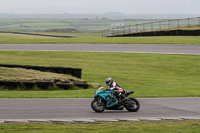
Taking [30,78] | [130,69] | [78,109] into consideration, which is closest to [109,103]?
[78,109]

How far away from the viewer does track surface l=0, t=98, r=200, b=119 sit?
466 inches

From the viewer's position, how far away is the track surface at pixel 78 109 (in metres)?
11.8

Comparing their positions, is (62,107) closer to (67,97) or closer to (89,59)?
(67,97)

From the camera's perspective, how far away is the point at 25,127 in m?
9.74

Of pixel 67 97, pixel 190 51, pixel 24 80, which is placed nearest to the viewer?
pixel 67 97

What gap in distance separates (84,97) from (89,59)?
1533 centimetres

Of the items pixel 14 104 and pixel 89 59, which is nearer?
pixel 14 104

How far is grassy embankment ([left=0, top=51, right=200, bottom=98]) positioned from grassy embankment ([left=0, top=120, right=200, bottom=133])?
564 cm

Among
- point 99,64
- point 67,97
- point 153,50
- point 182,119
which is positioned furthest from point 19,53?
point 182,119

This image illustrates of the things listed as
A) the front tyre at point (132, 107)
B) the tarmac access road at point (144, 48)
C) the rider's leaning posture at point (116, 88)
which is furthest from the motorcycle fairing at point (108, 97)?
the tarmac access road at point (144, 48)

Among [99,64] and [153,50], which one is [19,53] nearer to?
[99,64]

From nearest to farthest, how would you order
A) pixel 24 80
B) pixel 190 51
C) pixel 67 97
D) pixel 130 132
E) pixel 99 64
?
pixel 130 132 → pixel 67 97 → pixel 24 80 → pixel 99 64 → pixel 190 51

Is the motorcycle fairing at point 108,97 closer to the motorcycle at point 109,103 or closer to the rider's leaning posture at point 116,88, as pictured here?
the motorcycle at point 109,103

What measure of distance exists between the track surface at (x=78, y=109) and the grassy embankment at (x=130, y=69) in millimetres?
1484
